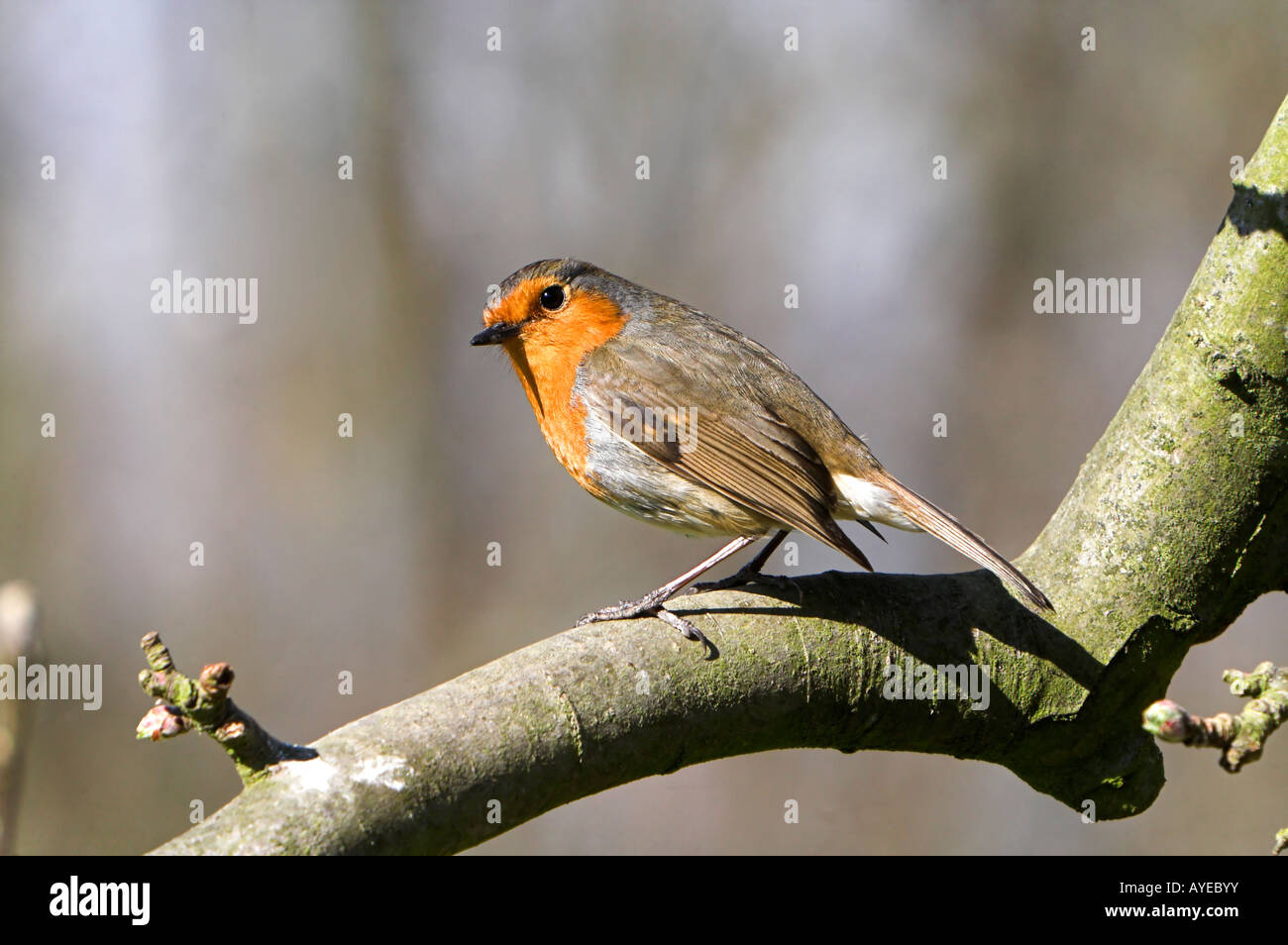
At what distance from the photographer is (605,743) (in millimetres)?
1965

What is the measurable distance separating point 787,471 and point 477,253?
12.2ft

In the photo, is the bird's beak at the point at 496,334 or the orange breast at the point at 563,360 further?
the bird's beak at the point at 496,334

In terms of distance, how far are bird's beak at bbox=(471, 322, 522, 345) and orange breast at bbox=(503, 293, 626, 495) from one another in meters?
0.04

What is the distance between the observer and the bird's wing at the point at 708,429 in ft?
10.1

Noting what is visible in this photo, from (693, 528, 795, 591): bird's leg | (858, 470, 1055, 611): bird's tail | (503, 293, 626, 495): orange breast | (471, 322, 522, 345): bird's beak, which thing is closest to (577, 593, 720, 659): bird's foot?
(693, 528, 795, 591): bird's leg

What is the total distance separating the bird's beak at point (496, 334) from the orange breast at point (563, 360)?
36 millimetres

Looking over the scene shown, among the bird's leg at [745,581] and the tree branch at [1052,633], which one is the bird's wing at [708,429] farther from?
the tree branch at [1052,633]

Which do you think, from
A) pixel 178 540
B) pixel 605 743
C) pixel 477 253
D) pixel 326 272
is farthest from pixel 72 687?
pixel 605 743

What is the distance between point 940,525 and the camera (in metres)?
2.96

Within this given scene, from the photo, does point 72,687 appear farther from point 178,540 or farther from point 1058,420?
point 1058,420

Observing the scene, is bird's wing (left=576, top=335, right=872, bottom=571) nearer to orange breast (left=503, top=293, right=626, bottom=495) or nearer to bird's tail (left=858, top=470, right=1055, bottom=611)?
orange breast (left=503, top=293, right=626, bottom=495)

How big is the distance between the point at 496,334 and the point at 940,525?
4.89ft

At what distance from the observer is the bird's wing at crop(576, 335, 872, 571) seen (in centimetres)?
307

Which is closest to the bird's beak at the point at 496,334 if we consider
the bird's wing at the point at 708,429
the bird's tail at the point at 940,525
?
the bird's wing at the point at 708,429
